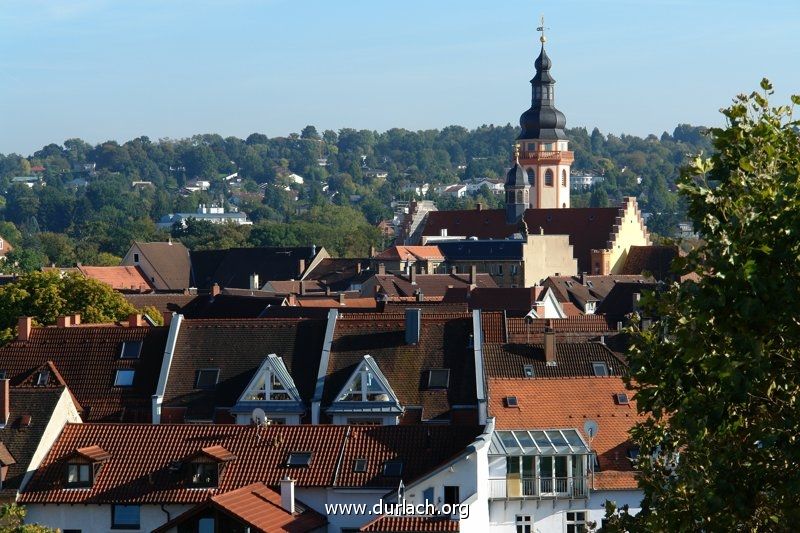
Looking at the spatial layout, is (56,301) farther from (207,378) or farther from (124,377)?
(207,378)

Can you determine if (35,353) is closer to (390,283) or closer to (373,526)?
(373,526)

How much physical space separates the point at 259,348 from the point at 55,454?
8.50 metres

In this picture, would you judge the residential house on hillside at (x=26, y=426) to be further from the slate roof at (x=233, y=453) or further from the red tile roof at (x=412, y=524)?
the red tile roof at (x=412, y=524)

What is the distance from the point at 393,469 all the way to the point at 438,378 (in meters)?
6.75

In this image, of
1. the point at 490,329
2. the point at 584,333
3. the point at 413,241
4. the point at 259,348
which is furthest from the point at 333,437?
the point at 413,241

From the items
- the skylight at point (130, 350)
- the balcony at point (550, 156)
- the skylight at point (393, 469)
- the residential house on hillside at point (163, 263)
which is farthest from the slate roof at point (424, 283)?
the skylight at point (393, 469)

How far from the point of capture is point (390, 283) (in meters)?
103

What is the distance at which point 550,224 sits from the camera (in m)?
139

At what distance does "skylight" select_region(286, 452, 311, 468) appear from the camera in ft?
112

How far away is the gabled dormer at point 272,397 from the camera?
133 feet

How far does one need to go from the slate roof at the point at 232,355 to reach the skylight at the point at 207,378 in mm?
90

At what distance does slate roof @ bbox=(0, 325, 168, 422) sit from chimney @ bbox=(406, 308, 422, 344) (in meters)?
5.60

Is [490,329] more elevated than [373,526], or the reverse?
[490,329]

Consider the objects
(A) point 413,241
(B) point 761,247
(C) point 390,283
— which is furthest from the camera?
(A) point 413,241
